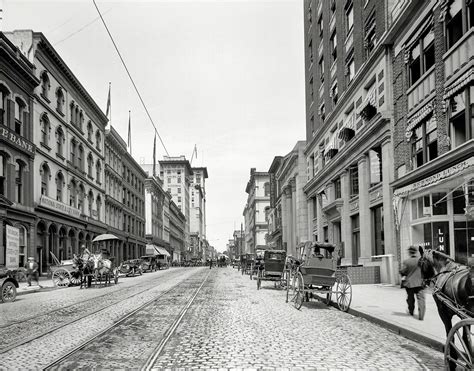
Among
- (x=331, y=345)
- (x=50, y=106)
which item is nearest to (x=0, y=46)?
(x=50, y=106)

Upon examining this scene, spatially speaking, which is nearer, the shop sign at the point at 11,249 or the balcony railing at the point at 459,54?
the balcony railing at the point at 459,54

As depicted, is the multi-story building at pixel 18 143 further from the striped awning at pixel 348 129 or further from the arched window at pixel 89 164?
the striped awning at pixel 348 129

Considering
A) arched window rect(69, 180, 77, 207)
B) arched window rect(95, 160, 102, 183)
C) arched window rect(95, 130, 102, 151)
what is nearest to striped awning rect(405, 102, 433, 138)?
arched window rect(69, 180, 77, 207)

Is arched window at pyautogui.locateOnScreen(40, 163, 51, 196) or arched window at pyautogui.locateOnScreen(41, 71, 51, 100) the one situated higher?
arched window at pyautogui.locateOnScreen(41, 71, 51, 100)

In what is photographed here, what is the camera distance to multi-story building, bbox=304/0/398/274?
23469mm

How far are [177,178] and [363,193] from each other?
12457cm

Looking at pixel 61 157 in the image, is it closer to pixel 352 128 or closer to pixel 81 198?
pixel 81 198

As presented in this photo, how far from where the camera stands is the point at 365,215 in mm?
26484

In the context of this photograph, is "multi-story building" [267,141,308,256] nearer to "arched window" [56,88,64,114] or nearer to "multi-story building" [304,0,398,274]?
"multi-story building" [304,0,398,274]

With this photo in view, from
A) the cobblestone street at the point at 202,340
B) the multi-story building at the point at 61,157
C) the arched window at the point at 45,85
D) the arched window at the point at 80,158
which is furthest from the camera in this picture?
the arched window at the point at 80,158

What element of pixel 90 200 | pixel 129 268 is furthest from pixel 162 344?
pixel 90 200

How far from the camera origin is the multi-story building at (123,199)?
188 ft

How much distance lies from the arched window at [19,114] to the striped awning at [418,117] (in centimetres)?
2347

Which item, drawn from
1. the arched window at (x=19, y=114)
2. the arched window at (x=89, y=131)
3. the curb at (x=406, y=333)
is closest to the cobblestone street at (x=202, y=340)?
the curb at (x=406, y=333)
